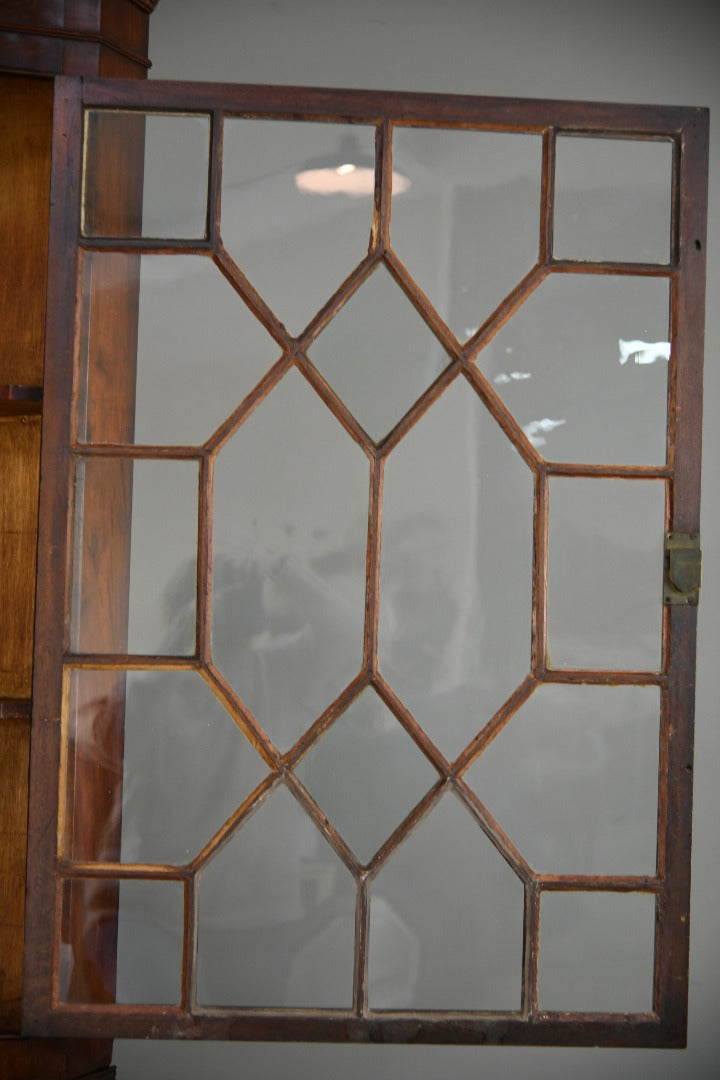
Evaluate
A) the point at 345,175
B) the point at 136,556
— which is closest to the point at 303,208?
the point at 345,175

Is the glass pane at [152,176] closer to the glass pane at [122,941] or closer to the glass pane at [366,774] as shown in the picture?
the glass pane at [366,774]

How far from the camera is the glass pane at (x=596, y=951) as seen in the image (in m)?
1.27

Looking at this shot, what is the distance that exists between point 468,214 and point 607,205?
0.60 feet

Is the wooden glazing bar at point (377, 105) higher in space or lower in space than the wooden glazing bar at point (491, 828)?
higher

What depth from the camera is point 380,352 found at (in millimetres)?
1271

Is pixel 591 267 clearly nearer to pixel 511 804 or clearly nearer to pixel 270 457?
pixel 270 457

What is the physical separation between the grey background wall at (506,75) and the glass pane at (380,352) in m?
0.45

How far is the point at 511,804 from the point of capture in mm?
1276

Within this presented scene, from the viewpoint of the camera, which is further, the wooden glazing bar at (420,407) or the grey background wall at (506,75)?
the grey background wall at (506,75)

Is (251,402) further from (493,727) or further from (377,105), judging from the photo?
(493,727)

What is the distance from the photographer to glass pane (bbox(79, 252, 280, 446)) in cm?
128

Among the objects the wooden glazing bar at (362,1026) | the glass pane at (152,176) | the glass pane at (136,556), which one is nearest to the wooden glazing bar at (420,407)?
the glass pane at (136,556)

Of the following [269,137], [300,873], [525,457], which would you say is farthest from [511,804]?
[269,137]

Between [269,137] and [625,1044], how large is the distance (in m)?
1.27
